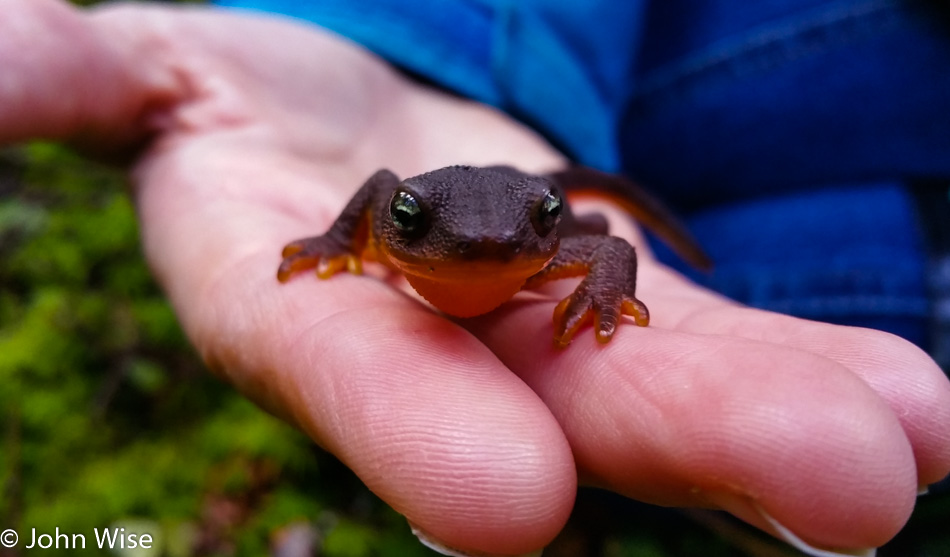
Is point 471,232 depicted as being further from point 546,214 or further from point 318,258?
point 318,258

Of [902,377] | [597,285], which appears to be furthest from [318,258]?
[902,377]

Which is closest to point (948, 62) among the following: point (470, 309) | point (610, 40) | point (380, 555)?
point (610, 40)

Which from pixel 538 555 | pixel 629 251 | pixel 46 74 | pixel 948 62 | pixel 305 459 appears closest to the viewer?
pixel 538 555

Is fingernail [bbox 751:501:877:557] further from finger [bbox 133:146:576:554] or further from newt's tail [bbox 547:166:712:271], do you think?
newt's tail [bbox 547:166:712:271]

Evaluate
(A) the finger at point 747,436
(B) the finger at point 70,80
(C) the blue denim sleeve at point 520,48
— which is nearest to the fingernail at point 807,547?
(A) the finger at point 747,436

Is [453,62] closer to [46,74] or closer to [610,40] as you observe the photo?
[610,40]

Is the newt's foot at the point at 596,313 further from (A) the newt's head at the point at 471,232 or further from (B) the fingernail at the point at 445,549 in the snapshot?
(B) the fingernail at the point at 445,549

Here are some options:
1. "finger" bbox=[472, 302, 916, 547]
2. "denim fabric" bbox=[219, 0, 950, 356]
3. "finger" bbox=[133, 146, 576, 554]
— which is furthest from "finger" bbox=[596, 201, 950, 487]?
"denim fabric" bbox=[219, 0, 950, 356]
